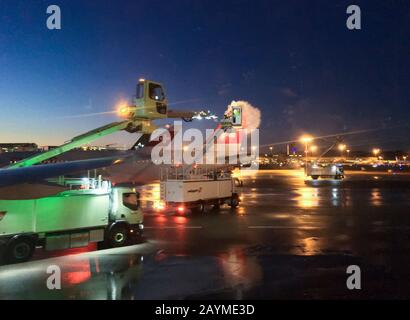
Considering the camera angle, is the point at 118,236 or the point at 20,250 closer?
the point at 20,250

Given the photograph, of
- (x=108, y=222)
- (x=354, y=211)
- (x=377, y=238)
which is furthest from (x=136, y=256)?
(x=354, y=211)

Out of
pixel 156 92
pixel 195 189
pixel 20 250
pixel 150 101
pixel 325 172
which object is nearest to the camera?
pixel 20 250

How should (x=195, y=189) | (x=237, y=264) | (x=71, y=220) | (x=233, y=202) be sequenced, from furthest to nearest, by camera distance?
(x=233, y=202)
(x=195, y=189)
(x=71, y=220)
(x=237, y=264)

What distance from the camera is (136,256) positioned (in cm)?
1413

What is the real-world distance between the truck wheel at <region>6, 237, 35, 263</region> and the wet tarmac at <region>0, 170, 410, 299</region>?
0.50 m

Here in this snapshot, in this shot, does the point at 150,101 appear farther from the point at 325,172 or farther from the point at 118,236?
the point at 325,172

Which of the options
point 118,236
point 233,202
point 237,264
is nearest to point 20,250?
point 118,236

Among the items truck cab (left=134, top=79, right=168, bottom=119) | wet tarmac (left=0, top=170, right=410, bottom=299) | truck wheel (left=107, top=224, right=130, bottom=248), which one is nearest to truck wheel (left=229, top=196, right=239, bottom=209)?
wet tarmac (left=0, top=170, right=410, bottom=299)

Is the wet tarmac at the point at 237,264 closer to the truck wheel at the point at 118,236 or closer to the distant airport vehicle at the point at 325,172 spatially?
the truck wheel at the point at 118,236

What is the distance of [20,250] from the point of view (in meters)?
13.3

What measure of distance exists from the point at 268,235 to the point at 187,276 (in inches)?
291

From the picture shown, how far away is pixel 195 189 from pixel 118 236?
10.1 meters

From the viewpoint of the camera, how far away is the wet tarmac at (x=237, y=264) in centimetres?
1013

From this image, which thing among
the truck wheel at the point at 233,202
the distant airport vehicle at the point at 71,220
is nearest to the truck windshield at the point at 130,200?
the distant airport vehicle at the point at 71,220
